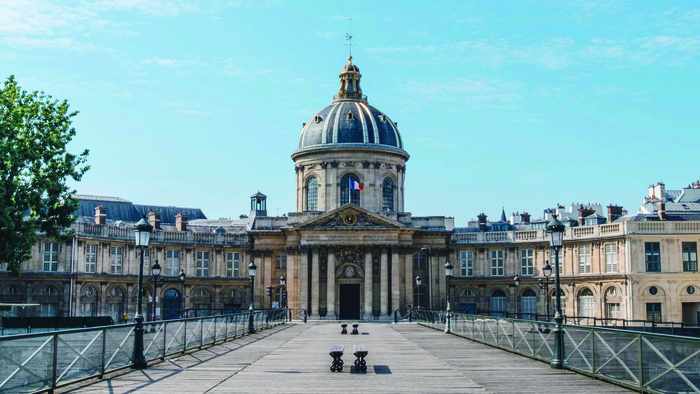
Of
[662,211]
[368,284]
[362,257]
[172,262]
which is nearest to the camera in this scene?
[662,211]

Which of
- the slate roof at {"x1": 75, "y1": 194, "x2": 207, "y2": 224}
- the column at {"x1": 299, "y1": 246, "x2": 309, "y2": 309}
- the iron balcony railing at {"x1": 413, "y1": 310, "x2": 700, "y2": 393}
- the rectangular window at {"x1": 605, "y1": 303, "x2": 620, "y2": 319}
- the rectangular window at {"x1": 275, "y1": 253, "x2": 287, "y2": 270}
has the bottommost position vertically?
the rectangular window at {"x1": 605, "y1": 303, "x2": 620, "y2": 319}

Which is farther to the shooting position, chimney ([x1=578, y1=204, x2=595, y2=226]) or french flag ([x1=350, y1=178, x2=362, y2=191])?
french flag ([x1=350, y1=178, x2=362, y2=191])

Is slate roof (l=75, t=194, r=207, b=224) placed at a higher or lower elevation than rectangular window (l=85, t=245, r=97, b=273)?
higher

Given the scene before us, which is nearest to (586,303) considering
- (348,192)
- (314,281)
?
(314,281)

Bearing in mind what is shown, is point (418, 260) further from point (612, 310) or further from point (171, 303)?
point (171, 303)

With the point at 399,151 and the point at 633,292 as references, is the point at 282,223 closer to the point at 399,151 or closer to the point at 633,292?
the point at 399,151

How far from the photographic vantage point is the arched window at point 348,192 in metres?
77.8

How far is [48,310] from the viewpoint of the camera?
63688mm

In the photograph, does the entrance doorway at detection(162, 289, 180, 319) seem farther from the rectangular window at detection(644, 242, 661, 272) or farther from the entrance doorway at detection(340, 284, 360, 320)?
the rectangular window at detection(644, 242, 661, 272)

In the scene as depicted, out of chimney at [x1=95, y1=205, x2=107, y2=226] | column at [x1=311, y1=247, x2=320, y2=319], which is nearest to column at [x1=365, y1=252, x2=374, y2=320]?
column at [x1=311, y1=247, x2=320, y2=319]

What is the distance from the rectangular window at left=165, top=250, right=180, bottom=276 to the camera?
2918 inches

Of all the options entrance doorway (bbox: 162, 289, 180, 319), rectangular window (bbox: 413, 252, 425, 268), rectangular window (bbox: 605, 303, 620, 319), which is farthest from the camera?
rectangular window (bbox: 413, 252, 425, 268)

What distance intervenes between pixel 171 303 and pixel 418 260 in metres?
23.5

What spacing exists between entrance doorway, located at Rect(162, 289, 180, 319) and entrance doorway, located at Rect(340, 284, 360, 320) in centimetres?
1538
